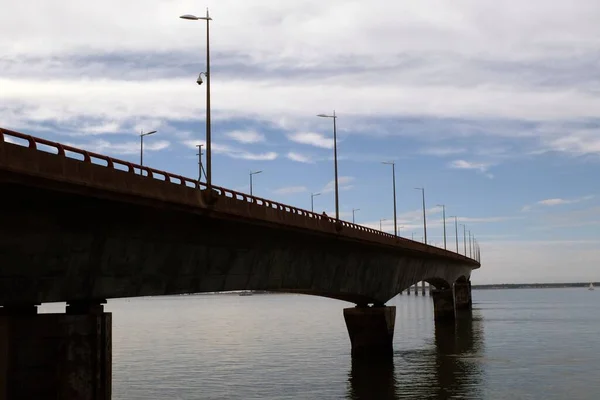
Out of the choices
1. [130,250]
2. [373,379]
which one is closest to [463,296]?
[373,379]

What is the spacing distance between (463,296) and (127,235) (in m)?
130

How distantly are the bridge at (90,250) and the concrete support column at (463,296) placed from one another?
380 feet

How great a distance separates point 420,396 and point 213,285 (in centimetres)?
1398

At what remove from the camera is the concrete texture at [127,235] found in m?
23.4

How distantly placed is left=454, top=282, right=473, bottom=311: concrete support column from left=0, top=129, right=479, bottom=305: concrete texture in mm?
108751

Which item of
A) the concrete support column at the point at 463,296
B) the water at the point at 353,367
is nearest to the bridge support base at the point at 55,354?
the water at the point at 353,367

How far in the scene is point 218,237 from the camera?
3462 cm

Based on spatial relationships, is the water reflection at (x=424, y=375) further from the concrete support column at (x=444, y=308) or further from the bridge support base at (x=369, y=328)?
the concrete support column at (x=444, y=308)

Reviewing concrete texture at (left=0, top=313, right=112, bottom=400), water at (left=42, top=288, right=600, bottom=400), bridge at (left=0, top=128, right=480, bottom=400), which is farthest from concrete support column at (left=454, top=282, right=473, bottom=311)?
concrete texture at (left=0, top=313, right=112, bottom=400)

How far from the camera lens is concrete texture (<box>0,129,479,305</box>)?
23.4 metres

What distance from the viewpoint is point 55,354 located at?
26.0 m

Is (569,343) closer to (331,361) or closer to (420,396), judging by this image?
(331,361)

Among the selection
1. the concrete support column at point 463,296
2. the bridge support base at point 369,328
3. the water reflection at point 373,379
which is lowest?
the water reflection at point 373,379

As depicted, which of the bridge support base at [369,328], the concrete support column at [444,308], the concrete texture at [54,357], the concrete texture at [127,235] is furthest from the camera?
the concrete support column at [444,308]
